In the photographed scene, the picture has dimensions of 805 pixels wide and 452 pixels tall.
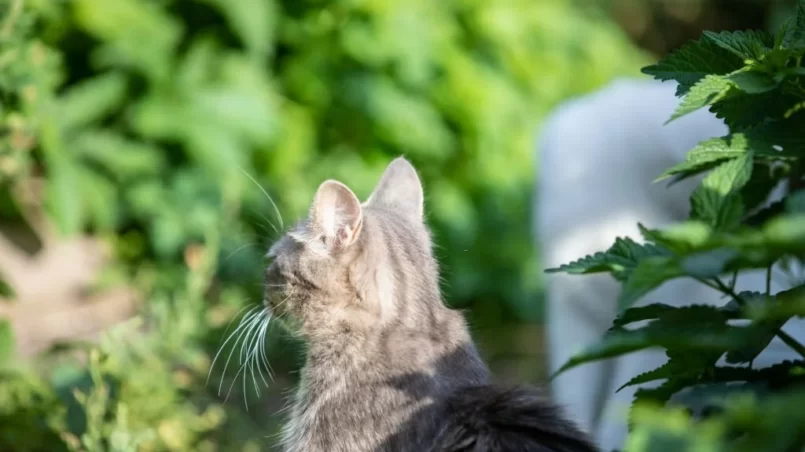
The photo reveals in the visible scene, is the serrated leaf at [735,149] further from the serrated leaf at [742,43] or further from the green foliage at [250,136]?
the green foliage at [250,136]

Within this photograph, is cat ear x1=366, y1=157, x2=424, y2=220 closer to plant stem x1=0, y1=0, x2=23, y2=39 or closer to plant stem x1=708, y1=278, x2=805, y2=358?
plant stem x1=0, y1=0, x2=23, y2=39

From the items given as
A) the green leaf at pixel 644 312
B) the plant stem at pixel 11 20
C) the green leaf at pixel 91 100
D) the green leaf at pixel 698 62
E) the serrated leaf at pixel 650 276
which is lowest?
the green leaf at pixel 644 312

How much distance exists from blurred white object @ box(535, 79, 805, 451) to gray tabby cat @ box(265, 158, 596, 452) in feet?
1.92

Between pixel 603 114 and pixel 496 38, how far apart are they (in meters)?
1.60

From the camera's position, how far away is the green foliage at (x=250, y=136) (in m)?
3.24

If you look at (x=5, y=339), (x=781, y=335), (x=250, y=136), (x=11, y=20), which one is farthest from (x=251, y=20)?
(x=781, y=335)

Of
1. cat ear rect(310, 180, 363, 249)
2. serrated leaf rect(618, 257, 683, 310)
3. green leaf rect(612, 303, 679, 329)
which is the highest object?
cat ear rect(310, 180, 363, 249)

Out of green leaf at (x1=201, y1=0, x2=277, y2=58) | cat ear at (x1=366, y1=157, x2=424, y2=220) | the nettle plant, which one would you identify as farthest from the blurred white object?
green leaf at (x1=201, y1=0, x2=277, y2=58)

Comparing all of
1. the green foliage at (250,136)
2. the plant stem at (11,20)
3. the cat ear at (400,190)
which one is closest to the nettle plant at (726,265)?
the cat ear at (400,190)

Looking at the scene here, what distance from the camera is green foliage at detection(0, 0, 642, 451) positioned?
3236 millimetres

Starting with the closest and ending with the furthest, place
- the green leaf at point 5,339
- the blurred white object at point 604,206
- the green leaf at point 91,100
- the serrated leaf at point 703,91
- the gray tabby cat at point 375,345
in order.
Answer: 1. the serrated leaf at point 703,91
2. the gray tabby cat at point 375,345
3. the green leaf at point 5,339
4. the blurred white object at point 604,206
5. the green leaf at point 91,100

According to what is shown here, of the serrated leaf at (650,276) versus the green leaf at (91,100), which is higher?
the green leaf at (91,100)

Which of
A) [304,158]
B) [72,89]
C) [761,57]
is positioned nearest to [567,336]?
[761,57]

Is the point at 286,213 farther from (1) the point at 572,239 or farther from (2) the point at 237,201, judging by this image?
(1) the point at 572,239
